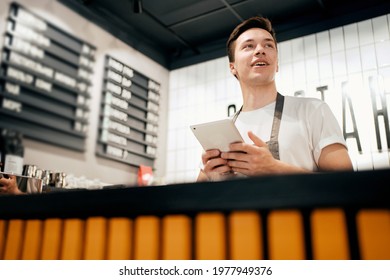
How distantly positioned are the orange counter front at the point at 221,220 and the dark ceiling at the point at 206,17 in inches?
106

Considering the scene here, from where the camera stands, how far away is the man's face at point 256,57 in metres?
1.85

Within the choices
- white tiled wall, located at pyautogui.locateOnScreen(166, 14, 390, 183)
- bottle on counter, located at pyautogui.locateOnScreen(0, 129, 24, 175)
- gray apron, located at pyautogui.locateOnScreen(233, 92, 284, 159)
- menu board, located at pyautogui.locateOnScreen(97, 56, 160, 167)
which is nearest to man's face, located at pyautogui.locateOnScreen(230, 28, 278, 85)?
gray apron, located at pyautogui.locateOnScreen(233, 92, 284, 159)

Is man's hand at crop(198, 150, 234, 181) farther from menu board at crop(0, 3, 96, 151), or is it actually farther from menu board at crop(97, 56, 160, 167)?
menu board at crop(97, 56, 160, 167)

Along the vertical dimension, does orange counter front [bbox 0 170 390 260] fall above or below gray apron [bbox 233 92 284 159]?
below

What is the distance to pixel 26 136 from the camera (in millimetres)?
2883

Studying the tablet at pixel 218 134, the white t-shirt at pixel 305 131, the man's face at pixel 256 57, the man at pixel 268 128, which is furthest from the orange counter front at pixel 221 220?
the man's face at pixel 256 57

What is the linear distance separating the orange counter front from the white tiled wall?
214 centimetres

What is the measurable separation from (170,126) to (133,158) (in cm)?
75

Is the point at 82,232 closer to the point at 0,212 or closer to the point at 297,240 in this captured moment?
the point at 0,212

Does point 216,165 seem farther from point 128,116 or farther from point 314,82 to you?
point 128,116

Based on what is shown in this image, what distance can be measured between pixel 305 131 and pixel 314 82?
201cm

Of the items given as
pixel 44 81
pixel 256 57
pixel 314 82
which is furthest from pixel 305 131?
pixel 44 81

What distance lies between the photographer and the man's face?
185cm

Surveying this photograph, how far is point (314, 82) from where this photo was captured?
3.56 m
